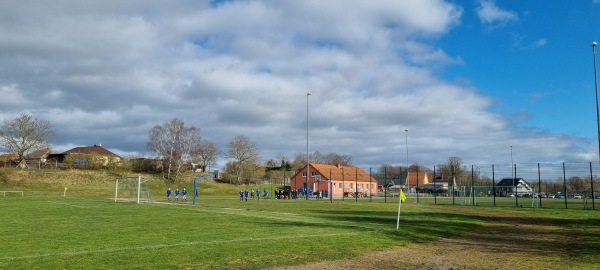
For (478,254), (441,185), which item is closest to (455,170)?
(441,185)

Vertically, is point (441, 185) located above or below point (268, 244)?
above

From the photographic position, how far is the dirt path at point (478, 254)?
12430 millimetres

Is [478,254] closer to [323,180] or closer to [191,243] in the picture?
[191,243]

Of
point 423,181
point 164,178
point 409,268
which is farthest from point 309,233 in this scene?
point 423,181

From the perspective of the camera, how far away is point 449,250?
1562cm

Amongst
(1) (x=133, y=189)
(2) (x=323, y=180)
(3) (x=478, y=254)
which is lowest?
(3) (x=478, y=254)

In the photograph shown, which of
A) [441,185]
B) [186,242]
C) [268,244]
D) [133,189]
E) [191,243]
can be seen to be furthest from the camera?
[441,185]

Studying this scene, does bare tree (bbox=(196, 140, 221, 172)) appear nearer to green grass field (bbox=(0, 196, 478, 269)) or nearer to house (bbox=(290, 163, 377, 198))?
house (bbox=(290, 163, 377, 198))

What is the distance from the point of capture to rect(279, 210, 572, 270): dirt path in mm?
12430

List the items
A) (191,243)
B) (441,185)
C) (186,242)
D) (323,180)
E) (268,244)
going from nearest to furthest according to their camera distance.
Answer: (191,243), (268,244), (186,242), (323,180), (441,185)

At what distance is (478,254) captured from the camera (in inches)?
579

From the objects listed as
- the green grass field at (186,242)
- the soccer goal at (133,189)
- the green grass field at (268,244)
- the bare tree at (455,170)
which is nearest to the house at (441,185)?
the bare tree at (455,170)

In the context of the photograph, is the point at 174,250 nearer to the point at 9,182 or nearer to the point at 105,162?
the point at 9,182

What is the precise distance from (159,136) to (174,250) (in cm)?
7876
